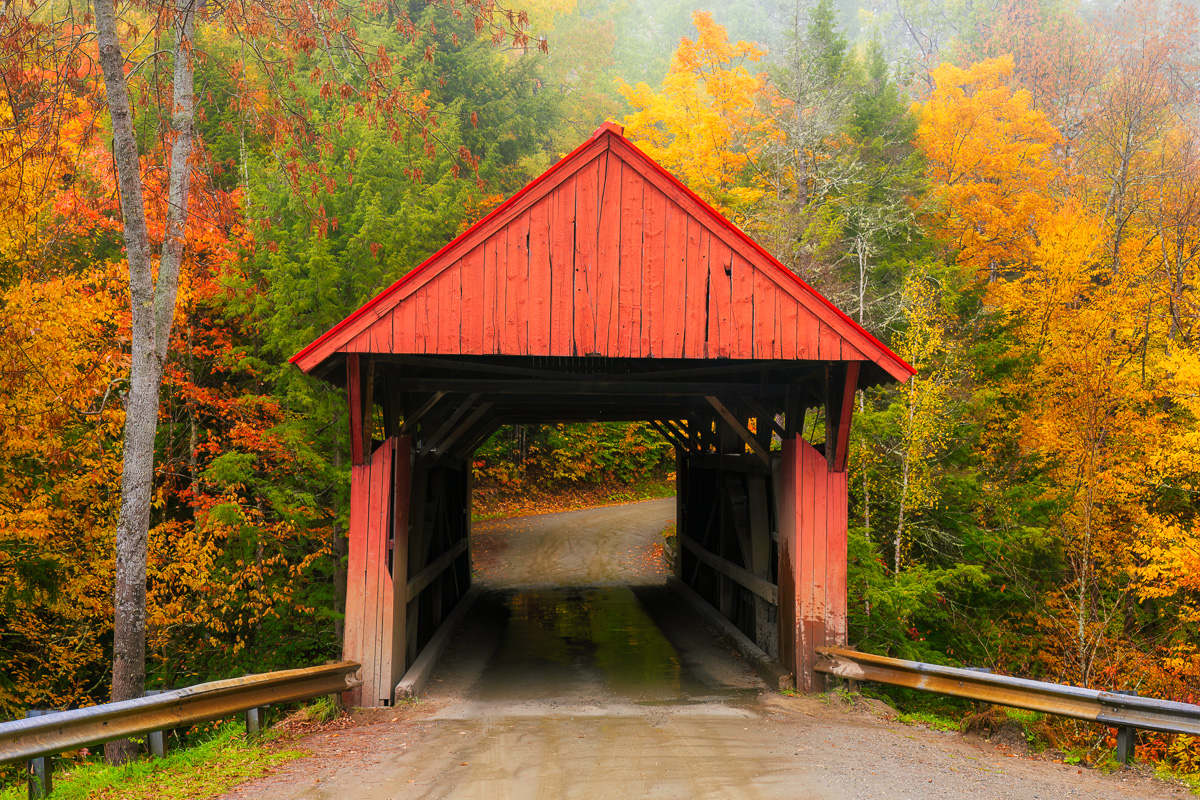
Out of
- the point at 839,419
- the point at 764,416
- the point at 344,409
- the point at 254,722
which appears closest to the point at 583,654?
the point at 764,416

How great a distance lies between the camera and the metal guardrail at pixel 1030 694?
190 inches

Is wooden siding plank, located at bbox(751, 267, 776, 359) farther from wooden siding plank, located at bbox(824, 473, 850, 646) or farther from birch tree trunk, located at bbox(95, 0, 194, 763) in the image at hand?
birch tree trunk, located at bbox(95, 0, 194, 763)

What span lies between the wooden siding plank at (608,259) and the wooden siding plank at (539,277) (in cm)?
44

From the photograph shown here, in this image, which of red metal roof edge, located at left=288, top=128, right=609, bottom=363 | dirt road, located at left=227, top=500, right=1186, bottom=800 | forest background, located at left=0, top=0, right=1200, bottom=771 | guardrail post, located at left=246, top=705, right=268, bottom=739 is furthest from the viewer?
forest background, located at left=0, top=0, right=1200, bottom=771

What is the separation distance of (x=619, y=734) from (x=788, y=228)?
41.2ft

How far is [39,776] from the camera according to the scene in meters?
4.20

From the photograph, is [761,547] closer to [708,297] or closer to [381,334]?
[708,297]

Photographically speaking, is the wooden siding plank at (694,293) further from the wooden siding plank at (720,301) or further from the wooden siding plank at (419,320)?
the wooden siding plank at (419,320)

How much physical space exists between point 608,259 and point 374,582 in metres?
3.56

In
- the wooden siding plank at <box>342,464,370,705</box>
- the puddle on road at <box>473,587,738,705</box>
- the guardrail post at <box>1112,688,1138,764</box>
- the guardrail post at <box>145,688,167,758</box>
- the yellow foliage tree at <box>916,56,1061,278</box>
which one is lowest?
the puddle on road at <box>473,587,738,705</box>

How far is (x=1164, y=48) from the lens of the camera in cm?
1859

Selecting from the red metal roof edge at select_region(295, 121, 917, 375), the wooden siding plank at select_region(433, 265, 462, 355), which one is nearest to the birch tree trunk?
the red metal roof edge at select_region(295, 121, 917, 375)

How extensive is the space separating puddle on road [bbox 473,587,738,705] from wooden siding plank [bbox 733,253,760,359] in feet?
10.8

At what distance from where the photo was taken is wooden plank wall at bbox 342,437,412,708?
7297 mm
